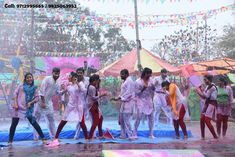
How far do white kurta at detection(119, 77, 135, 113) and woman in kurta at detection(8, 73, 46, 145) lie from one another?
76.4 inches

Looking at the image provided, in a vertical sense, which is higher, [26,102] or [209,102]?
[26,102]

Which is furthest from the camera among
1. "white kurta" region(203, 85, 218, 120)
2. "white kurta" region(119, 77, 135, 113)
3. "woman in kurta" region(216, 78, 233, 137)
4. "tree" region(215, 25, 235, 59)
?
"tree" region(215, 25, 235, 59)

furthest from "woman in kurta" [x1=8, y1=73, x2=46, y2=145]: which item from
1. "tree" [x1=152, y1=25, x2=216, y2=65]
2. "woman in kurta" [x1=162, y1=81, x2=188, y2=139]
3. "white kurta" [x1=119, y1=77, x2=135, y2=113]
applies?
"tree" [x1=152, y1=25, x2=216, y2=65]

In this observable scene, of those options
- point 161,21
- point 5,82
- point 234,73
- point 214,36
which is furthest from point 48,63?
point 214,36

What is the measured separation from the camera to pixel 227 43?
3519 cm

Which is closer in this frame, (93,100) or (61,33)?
(93,100)

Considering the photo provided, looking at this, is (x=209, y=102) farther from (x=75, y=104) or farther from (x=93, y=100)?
(x=75, y=104)

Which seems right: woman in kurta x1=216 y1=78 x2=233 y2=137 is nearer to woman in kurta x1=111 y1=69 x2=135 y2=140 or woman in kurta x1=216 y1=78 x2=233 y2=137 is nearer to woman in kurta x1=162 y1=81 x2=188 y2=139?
woman in kurta x1=162 y1=81 x2=188 y2=139

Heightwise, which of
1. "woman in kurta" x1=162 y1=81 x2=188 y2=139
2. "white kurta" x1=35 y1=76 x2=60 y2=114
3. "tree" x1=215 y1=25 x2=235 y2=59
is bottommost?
"woman in kurta" x1=162 y1=81 x2=188 y2=139

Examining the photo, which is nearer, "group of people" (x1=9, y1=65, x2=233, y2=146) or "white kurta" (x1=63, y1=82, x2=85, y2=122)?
"group of people" (x1=9, y1=65, x2=233, y2=146)

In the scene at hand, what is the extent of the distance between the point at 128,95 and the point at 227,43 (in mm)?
28001

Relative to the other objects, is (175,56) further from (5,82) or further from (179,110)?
(179,110)

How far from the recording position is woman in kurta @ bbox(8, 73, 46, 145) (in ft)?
27.6

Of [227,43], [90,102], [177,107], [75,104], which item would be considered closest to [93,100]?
[90,102]
